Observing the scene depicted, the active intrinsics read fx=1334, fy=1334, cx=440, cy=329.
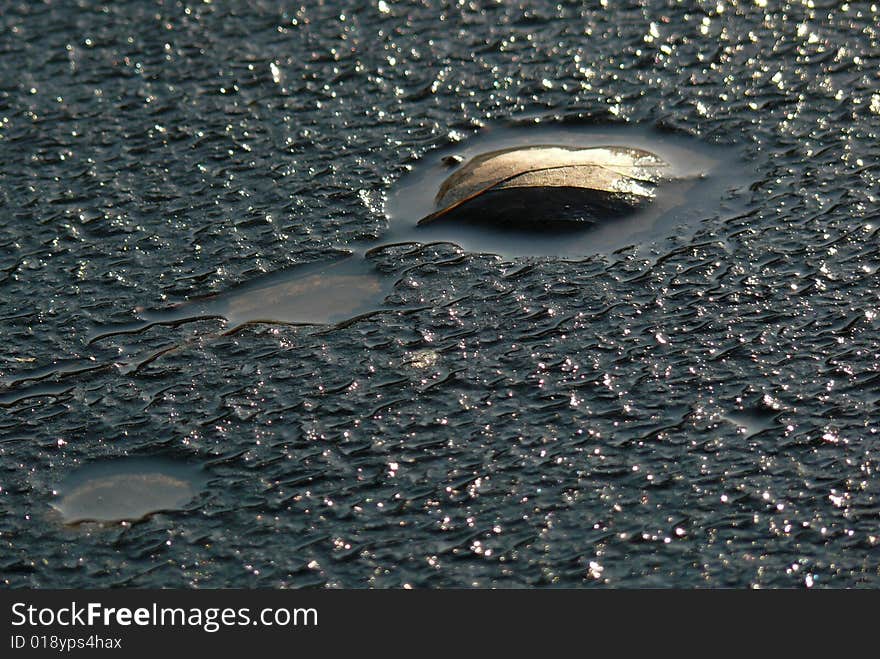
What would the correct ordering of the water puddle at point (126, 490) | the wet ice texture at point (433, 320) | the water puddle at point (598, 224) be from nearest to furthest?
the wet ice texture at point (433, 320) → the water puddle at point (126, 490) → the water puddle at point (598, 224)

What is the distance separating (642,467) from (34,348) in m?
1.30

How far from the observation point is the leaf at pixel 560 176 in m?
3.08

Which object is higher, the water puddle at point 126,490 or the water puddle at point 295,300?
the water puddle at point 295,300

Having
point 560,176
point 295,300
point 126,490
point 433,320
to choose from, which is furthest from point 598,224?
point 126,490

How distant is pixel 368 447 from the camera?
8.00 ft

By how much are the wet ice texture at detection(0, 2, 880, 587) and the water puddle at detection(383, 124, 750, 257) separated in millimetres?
50

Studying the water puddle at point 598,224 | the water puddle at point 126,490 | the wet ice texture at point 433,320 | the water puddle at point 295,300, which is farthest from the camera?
the water puddle at point 598,224

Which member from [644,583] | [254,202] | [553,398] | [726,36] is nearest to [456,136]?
[254,202]

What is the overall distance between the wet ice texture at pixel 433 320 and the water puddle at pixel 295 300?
0.15 ft

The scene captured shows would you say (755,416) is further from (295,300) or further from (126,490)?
(126,490)

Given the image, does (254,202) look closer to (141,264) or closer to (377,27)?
(141,264)

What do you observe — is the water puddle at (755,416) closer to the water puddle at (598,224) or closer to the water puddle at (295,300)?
the water puddle at (598,224)

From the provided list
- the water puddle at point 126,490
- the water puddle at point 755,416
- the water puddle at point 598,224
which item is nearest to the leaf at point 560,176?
the water puddle at point 598,224

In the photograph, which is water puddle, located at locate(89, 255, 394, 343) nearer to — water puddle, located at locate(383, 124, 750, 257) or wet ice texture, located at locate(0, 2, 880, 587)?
wet ice texture, located at locate(0, 2, 880, 587)
